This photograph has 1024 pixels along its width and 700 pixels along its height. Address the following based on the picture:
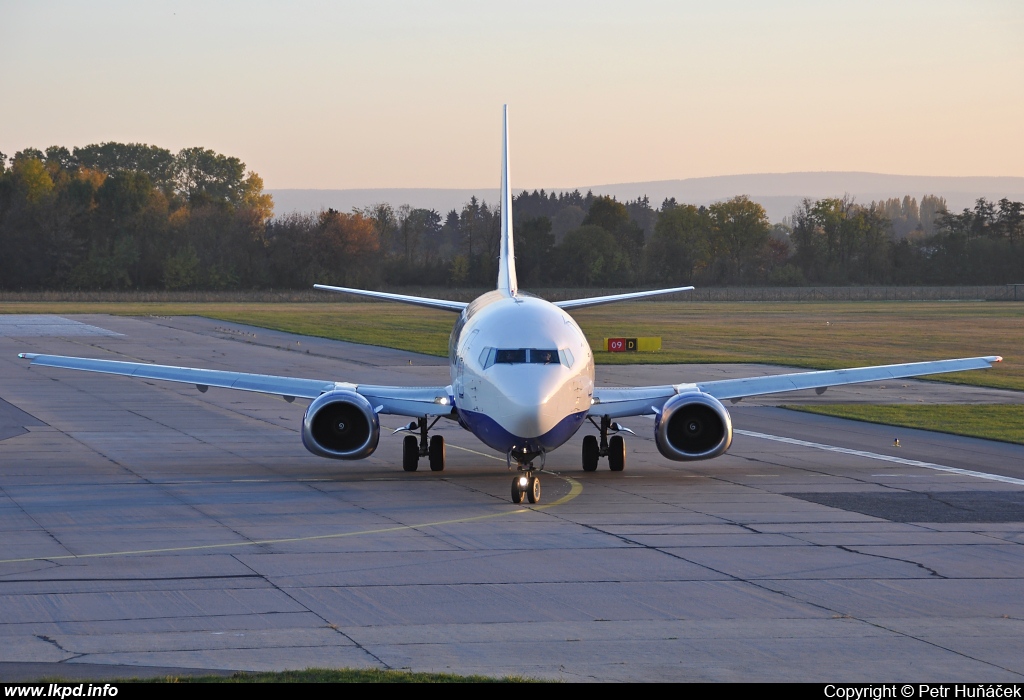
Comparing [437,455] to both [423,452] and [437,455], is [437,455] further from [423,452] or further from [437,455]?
[423,452]

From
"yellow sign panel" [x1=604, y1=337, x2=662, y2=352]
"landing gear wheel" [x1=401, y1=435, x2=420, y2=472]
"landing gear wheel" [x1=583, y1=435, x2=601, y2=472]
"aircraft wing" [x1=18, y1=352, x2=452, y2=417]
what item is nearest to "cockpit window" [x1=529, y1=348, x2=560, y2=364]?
"aircraft wing" [x1=18, y1=352, x2=452, y2=417]

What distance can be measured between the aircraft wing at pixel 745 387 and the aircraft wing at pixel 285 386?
3287mm

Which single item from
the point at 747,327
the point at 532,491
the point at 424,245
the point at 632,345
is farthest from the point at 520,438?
the point at 424,245

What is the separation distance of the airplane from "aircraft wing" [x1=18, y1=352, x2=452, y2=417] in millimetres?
26

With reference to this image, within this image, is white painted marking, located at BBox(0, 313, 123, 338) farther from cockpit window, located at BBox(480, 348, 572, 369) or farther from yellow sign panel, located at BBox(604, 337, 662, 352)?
cockpit window, located at BBox(480, 348, 572, 369)

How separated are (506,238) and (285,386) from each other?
6.83 meters

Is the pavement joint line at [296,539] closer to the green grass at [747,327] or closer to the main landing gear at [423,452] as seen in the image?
the main landing gear at [423,452]

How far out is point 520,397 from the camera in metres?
20.8

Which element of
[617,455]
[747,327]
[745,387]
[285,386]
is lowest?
[747,327]

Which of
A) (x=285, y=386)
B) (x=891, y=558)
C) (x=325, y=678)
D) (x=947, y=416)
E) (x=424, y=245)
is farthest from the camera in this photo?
(x=424, y=245)

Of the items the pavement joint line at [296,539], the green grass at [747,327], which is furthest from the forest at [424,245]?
the pavement joint line at [296,539]

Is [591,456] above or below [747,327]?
above

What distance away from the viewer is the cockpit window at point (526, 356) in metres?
21.6
